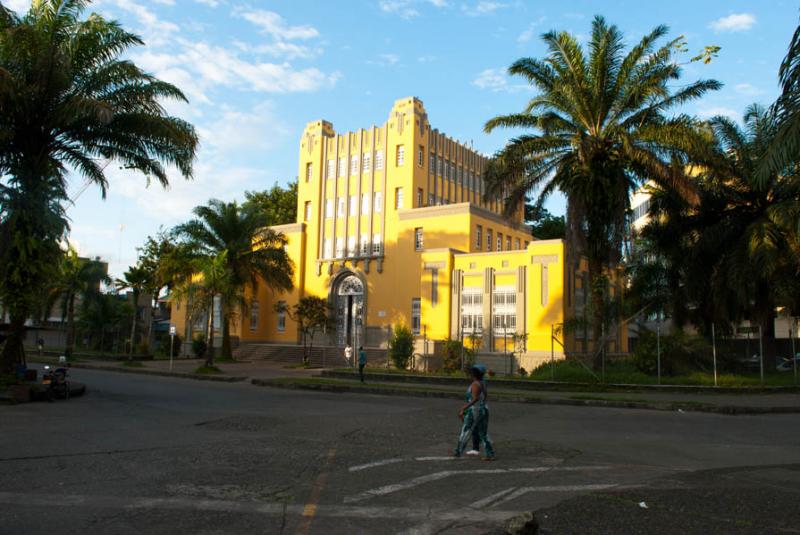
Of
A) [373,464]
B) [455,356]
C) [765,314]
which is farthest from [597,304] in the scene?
[373,464]

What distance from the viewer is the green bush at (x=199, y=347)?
43.1 metres

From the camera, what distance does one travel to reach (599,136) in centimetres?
2158

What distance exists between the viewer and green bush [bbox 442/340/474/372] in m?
26.6

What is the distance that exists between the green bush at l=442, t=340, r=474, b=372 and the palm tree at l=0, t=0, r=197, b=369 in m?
13.5

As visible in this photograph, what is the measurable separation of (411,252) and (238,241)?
1053cm

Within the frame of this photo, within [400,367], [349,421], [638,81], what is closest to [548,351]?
[400,367]

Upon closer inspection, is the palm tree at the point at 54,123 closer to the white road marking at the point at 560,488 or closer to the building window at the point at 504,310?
the white road marking at the point at 560,488

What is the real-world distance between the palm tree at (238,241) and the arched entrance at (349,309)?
5.18 meters

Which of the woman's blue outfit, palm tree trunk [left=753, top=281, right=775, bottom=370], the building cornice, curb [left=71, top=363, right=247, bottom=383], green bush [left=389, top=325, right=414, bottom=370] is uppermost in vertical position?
the building cornice

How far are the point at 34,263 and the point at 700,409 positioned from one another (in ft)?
57.3

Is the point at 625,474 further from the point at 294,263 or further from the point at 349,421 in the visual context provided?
the point at 294,263

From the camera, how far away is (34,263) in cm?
1573

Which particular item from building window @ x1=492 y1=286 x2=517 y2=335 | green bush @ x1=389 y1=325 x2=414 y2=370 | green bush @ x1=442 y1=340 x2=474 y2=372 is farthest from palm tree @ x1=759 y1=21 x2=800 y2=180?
building window @ x1=492 y1=286 x2=517 y2=335

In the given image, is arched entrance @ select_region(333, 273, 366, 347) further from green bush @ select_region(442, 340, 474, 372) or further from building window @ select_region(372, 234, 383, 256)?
green bush @ select_region(442, 340, 474, 372)
